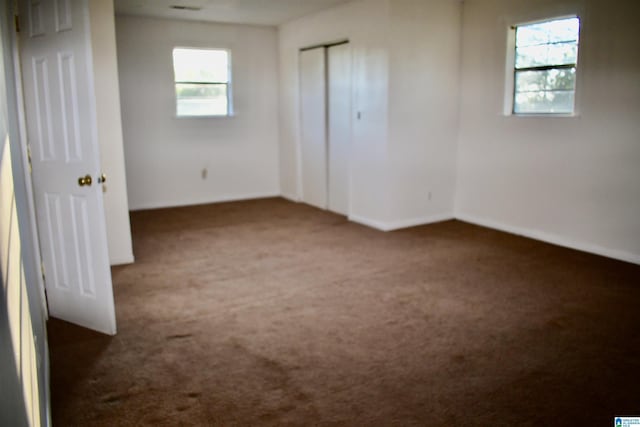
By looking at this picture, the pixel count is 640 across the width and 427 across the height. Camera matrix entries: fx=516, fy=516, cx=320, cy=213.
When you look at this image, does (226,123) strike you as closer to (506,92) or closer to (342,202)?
(342,202)

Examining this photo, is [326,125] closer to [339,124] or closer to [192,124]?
[339,124]

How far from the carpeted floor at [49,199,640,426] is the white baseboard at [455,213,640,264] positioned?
149 mm

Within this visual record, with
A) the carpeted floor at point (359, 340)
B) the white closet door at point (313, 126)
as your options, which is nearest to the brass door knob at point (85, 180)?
the carpeted floor at point (359, 340)

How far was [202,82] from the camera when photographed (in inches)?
287

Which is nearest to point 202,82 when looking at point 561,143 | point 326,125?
point 326,125

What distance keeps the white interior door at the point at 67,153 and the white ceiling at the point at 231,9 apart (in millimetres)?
2877

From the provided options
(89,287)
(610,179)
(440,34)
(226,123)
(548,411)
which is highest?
(440,34)

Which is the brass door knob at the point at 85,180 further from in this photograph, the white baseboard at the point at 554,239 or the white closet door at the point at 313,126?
the white baseboard at the point at 554,239

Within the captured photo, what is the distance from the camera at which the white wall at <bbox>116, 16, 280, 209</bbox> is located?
6.80 metres

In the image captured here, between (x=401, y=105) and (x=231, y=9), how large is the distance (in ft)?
7.83

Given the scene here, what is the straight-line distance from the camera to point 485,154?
588 centimetres

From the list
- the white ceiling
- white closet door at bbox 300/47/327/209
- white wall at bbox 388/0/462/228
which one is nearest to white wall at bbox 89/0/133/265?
the white ceiling

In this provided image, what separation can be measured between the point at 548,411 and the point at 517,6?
4238mm

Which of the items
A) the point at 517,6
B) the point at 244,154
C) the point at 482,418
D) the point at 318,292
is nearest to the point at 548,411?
the point at 482,418
